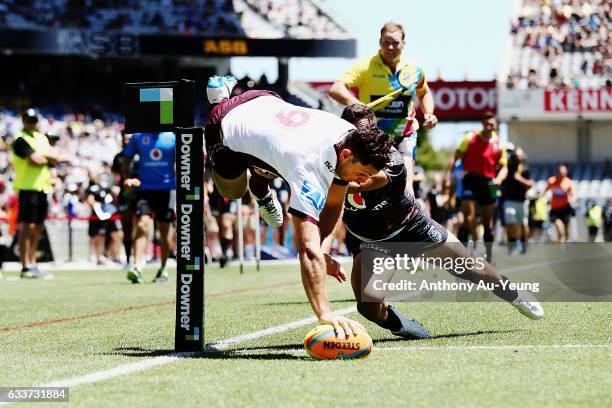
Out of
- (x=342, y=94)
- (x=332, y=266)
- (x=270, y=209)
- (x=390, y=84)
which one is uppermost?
(x=390, y=84)

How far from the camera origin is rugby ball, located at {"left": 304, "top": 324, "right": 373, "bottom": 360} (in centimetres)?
559

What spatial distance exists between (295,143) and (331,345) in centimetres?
101

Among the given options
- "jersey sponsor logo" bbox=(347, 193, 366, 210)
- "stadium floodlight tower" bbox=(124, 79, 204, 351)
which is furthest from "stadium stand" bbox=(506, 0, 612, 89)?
"stadium floodlight tower" bbox=(124, 79, 204, 351)

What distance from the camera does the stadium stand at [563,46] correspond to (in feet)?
150

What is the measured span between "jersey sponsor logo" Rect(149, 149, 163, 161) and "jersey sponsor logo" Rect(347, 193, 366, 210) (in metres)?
7.41

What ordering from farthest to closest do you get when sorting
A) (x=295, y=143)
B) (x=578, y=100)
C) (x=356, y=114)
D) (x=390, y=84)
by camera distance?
(x=578, y=100), (x=390, y=84), (x=356, y=114), (x=295, y=143)

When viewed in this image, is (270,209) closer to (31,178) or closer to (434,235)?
(434,235)

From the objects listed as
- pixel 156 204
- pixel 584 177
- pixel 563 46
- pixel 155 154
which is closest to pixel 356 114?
pixel 155 154

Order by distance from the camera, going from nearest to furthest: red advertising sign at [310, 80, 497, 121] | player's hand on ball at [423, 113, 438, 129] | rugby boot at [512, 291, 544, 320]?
rugby boot at [512, 291, 544, 320] < player's hand on ball at [423, 113, 438, 129] < red advertising sign at [310, 80, 497, 121]

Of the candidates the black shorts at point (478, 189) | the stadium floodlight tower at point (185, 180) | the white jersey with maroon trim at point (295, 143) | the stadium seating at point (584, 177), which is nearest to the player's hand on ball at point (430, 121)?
the white jersey with maroon trim at point (295, 143)

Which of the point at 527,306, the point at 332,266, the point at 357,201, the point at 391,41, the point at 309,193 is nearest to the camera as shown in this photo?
the point at 309,193

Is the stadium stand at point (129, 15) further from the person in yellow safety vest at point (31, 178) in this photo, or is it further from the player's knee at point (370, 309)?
the player's knee at point (370, 309)

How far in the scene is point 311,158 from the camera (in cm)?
563

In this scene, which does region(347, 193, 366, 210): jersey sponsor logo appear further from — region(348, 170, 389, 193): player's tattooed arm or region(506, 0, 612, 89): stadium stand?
region(506, 0, 612, 89): stadium stand
